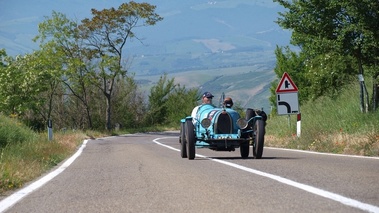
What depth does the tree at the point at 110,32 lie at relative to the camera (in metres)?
54.8

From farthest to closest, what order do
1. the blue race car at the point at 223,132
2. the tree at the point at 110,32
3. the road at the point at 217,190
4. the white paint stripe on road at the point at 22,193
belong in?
the tree at the point at 110,32 < the blue race car at the point at 223,132 < the white paint stripe on road at the point at 22,193 < the road at the point at 217,190

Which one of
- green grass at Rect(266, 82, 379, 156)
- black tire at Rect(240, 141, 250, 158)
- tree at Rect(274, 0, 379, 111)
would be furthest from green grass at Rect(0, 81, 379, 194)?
black tire at Rect(240, 141, 250, 158)

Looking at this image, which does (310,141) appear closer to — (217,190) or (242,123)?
(242,123)

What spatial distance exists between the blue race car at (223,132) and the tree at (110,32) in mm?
39967

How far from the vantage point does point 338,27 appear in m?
21.5

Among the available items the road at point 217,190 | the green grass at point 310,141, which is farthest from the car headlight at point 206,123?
the green grass at point 310,141

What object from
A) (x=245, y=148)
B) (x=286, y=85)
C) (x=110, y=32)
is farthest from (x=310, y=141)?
(x=110, y=32)

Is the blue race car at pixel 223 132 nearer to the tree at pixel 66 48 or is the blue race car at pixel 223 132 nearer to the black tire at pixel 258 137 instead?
the black tire at pixel 258 137

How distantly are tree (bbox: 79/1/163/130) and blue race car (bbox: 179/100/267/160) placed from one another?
131ft

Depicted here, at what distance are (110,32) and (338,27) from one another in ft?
118

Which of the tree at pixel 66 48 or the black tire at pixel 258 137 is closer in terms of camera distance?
the black tire at pixel 258 137

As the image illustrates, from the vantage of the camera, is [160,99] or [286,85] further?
[160,99]

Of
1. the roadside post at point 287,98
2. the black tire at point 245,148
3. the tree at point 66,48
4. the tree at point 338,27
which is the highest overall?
the tree at point 66,48

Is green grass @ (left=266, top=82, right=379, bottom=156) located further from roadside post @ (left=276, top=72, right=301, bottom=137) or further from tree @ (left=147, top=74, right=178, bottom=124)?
tree @ (left=147, top=74, right=178, bottom=124)
